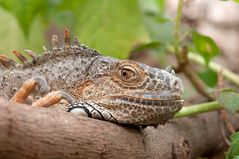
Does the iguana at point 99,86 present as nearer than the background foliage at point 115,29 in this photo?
Yes

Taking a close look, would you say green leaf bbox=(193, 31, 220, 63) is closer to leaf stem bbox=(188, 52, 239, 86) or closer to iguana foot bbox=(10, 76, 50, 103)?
leaf stem bbox=(188, 52, 239, 86)

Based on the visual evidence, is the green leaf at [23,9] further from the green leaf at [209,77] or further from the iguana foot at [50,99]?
the green leaf at [209,77]

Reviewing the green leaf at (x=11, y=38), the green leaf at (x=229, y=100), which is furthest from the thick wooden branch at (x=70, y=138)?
the green leaf at (x=11, y=38)

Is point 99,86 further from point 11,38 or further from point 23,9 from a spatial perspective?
point 11,38

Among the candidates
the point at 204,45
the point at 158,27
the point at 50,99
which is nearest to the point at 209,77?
the point at 158,27

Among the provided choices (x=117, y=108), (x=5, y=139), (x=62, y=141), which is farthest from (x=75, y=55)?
(x=5, y=139)

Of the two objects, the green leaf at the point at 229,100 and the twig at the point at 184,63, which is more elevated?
the twig at the point at 184,63
